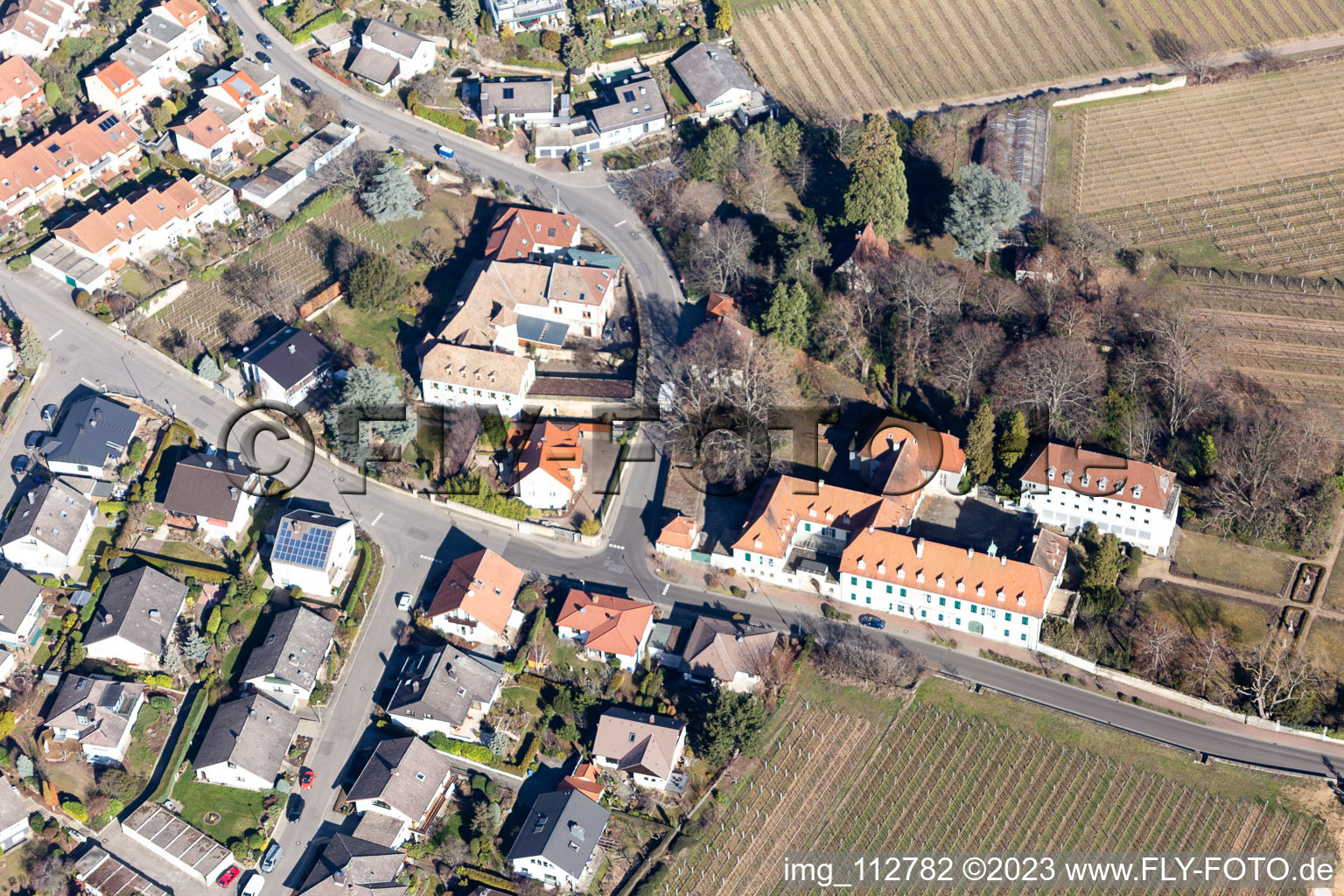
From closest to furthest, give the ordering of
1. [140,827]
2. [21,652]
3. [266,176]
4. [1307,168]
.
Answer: [140,827]
[21,652]
[266,176]
[1307,168]

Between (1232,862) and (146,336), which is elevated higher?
(146,336)

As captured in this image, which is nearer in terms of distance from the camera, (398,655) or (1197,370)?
(398,655)

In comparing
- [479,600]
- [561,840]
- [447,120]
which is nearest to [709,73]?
[447,120]

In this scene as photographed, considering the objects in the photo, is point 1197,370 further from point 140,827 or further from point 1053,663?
point 140,827

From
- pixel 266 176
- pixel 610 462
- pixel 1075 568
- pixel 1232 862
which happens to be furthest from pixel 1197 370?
pixel 266 176

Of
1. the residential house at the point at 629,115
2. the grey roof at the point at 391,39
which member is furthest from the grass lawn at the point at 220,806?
the grey roof at the point at 391,39

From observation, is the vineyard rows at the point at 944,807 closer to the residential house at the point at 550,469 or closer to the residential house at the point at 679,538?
the residential house at the point at 679,538

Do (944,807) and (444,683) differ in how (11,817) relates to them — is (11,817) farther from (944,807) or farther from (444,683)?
(944,807)

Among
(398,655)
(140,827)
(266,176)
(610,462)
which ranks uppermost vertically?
(266,176)
